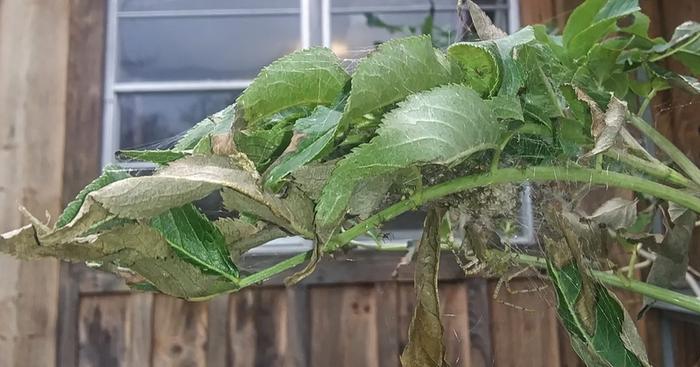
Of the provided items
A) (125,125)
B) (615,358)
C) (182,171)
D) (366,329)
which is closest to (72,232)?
(182,171)

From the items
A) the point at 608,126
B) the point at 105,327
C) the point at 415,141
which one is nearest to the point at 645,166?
the point at 608,126

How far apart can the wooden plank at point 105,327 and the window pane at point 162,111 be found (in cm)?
32

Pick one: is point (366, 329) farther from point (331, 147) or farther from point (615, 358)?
point (331, 147)

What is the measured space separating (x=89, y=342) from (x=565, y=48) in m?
1.04

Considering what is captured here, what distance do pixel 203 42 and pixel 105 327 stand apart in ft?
1.92

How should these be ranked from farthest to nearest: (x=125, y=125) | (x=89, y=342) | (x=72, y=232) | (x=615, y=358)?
(x=125, y=125), (x=89, y=342), (x=615, y=358), (x=72, y=232)

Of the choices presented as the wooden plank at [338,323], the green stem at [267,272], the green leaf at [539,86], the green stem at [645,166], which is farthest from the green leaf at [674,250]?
the wooden plank at [338,323]

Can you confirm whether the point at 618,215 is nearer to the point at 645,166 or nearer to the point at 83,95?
the point at 645,166

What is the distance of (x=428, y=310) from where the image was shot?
487 millimetres

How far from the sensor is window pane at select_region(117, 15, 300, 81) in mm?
1399

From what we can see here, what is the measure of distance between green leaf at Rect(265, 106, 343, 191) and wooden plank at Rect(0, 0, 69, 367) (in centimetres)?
102

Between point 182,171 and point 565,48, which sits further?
point 565,48

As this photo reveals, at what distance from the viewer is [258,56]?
1.41m

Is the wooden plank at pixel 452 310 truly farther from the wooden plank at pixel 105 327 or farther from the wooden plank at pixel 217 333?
the wooden plank at pixel 105 327
